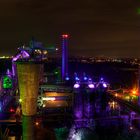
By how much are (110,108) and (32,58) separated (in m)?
31.5

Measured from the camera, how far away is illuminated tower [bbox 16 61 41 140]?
47.2 feet

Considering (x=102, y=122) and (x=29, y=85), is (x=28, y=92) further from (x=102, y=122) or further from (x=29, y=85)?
(x=102, y=122)

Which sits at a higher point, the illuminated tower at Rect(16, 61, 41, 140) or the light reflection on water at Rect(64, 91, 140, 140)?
the illuminated tower at Rect(16, 61, 41, 140)

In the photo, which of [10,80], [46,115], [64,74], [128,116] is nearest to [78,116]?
[46,115]

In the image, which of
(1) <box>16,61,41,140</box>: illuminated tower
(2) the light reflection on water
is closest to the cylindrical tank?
(1) <box>16,61,41,140</box>: illuminated tower

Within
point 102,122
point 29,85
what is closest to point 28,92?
point 29,85

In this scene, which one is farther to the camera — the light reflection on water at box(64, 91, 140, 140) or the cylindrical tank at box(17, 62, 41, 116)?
the light reflection on water at box(64, 91, 140, 140)

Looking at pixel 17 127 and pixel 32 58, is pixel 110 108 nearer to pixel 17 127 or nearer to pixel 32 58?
pixel 17 127

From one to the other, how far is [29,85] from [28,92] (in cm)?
30

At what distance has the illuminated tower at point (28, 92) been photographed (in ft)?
47.2

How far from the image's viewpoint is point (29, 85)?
1444 centimetres

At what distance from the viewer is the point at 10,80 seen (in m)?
45.7

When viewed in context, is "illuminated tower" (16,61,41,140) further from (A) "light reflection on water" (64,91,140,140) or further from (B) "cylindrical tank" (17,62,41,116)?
(A) "light reflection on water" (64,91,140,140)

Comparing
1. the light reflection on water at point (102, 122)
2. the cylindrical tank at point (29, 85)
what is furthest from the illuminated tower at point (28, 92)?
the light reflection on water at point (102, 122)
